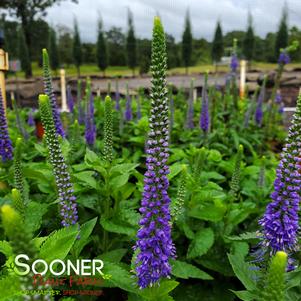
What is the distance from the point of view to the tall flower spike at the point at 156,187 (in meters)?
1.81

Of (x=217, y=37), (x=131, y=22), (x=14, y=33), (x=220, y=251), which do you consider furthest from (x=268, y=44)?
(x=220, y=251)

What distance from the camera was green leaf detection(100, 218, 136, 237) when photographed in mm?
2932

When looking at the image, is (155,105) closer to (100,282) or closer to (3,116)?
(100,282)

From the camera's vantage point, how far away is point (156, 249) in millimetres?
2059

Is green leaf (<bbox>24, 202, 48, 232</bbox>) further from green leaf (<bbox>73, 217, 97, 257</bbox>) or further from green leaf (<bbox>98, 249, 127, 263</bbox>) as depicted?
green leaf (<bbox>98, 249, 127, 263</bbox>)

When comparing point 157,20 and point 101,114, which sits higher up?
point 157,20

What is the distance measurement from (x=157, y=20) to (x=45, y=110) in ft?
3.40

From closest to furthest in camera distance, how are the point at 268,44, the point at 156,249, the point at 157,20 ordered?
the point at 157,20 < the point at 156,249 < the point at 268,44

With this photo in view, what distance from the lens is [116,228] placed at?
2.97 metres

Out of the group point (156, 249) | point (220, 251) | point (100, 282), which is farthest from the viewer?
point (220, 251)

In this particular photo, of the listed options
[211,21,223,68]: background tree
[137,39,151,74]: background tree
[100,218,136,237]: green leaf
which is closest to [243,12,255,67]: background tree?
[211,21,223,68]: background tree

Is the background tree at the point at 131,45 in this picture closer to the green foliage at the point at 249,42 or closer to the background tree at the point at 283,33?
the green foliage at the point at 249,42

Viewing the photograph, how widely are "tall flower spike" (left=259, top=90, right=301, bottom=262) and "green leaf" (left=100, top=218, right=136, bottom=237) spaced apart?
1.05 metres

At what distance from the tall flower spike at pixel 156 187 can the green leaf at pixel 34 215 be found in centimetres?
95
